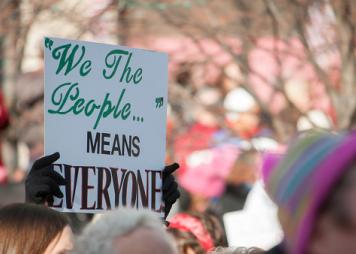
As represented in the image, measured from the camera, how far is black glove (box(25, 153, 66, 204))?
4.75 metres

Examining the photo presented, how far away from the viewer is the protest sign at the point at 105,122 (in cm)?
496

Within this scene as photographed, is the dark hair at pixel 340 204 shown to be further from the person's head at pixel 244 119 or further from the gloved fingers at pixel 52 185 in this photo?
the person's head at pixel 244 119

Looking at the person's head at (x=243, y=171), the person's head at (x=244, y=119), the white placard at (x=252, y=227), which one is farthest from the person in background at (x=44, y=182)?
the person's head at (x=243, y=171)

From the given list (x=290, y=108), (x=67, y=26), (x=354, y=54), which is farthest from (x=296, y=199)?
(x=67, y=26)

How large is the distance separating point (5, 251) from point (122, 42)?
22.8 feet

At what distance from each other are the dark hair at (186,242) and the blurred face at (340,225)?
12.1 feet

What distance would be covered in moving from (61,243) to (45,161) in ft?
1.30

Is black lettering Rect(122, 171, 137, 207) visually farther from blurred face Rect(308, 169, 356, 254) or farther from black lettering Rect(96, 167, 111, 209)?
blurred face Rect(308, 169, 356, 254)

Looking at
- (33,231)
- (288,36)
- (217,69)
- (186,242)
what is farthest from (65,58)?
(217,69)

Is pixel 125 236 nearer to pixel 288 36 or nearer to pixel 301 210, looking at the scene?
pixel 301 210

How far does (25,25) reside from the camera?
1120 cm

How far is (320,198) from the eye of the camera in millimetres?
2332

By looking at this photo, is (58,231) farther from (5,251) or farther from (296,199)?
(296,199)

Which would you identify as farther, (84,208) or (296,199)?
(84,208)
